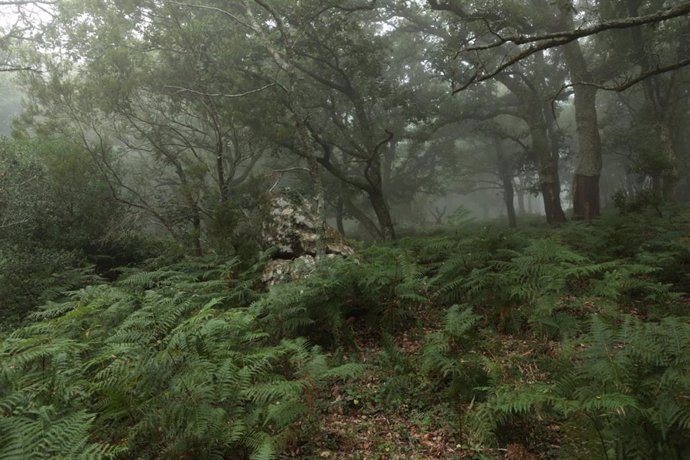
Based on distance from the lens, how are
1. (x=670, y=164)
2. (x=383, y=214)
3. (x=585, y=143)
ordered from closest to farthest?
(x=670, y=164) → (x=383, y=214) → (x=585, y=143)

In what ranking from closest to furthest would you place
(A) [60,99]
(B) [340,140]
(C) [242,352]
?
(C) [242,352] < (A) [60,99] < (B) [340,140]

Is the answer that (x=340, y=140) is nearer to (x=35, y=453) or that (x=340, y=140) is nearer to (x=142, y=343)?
(x=142, y=343)

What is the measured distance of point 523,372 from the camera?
470cm

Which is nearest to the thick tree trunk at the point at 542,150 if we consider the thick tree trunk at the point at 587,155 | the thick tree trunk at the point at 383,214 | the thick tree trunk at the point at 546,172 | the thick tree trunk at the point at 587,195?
the thick tree trunk at the point at 546,172

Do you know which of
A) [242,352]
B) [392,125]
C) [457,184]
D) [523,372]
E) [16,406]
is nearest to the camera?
[16,406]

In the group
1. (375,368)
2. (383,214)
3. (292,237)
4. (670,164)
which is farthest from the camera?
(383,214)

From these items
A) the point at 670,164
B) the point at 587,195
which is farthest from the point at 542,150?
the point at 670,164

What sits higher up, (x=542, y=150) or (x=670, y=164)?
(x=542, y=150)

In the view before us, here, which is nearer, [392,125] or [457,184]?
[392,125]

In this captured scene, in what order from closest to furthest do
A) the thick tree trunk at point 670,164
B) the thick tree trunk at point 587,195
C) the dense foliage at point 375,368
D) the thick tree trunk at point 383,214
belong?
the dense foliage at point 375,368, the thick tree trunk at point 670,164, the thick tree trunk at point 383,214, the thick tree trunk at point 587,195

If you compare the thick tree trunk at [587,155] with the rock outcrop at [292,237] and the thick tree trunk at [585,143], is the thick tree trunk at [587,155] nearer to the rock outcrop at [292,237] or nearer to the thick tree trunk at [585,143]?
the thick tree trunk at [585,143]

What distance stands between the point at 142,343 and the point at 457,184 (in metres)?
34.4

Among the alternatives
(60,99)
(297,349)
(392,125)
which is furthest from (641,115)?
(60,99)

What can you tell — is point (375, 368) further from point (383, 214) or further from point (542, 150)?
point (542, 150)
